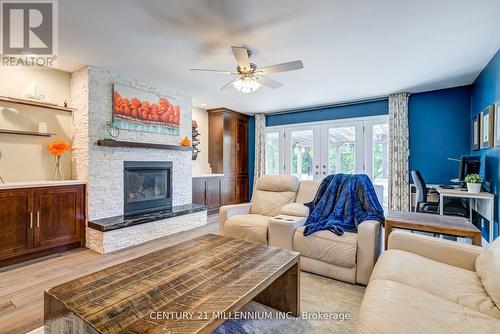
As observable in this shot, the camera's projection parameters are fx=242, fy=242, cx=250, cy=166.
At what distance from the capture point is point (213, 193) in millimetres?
5492

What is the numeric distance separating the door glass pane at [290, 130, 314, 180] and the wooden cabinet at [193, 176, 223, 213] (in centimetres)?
189

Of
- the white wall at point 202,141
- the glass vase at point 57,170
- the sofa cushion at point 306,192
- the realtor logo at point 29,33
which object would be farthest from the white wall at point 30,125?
the sofa cushion at point 306,192

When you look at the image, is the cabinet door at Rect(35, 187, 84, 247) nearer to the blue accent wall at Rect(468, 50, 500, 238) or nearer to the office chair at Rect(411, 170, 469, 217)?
the office chair at Rect(411, 170, 469, 217)

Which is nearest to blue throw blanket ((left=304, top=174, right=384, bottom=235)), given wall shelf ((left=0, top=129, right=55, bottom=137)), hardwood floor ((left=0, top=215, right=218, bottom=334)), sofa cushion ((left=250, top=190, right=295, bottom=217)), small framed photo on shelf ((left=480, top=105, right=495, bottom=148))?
sofa cushion ((left=250, top=190, right=295, bottom=217))

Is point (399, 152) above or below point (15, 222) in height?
above

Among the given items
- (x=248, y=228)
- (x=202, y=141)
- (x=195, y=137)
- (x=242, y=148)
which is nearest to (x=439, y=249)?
(x=248, y=228)

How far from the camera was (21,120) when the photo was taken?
3076 millimetres

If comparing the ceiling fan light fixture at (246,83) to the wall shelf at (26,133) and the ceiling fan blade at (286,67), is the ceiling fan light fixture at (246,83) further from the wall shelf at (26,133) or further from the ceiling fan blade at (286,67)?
the wall shelf at (26,133)

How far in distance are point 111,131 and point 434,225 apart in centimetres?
402

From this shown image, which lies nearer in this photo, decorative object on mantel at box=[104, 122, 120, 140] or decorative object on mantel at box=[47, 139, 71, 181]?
decorative object on mantel at box=[47, 139, 71, 181]

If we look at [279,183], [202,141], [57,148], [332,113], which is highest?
[332,113]

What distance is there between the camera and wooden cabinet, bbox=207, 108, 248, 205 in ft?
18.9

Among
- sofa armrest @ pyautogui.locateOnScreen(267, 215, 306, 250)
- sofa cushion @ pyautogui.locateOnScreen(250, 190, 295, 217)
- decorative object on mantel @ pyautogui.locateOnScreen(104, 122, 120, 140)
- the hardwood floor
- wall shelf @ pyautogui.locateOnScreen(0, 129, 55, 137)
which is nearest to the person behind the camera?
the hardwood floor

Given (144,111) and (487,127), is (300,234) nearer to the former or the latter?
(487,127)
